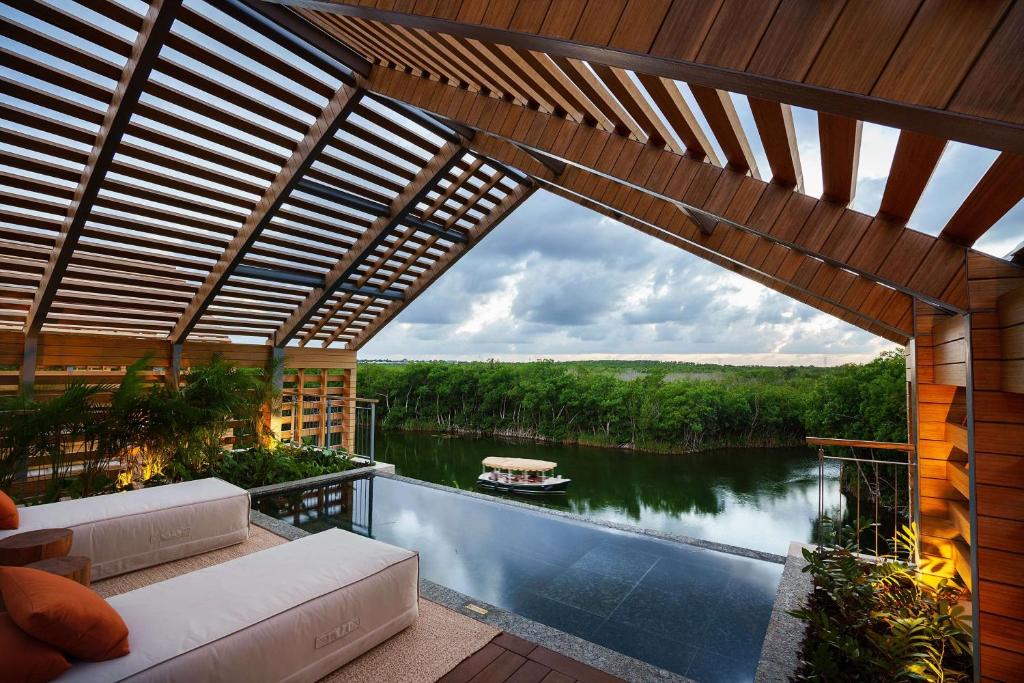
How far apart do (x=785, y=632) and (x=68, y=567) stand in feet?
10.7

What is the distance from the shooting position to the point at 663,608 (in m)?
2.77

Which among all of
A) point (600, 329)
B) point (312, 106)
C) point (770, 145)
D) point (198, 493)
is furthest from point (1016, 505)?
point (600, 329)

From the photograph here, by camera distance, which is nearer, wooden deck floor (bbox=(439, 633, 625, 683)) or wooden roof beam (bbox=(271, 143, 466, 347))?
wooden deck floor (bbox=(439, 633, 625, 683))

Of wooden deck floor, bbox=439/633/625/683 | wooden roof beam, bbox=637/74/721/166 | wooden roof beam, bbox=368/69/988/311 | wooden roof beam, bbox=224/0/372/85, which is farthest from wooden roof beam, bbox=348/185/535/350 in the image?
wooden deck floor, bbox=439/633/625/683

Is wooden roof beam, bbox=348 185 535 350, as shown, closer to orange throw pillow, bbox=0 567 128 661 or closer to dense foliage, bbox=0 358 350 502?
dense foliage, bbox=0 358 350 502

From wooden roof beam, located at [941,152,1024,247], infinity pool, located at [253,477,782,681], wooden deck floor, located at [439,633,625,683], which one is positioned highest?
wooden roof beam, located at [941,152,1024,247]

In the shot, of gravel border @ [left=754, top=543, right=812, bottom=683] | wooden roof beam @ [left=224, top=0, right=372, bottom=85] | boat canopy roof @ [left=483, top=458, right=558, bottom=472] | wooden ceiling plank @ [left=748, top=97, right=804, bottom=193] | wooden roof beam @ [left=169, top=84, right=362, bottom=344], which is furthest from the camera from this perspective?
boat canopy roof @ [left=483, top=458, right=558, bottom=472]

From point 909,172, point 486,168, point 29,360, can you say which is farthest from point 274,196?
point 909,172

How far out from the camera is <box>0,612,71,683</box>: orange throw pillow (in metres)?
1.41

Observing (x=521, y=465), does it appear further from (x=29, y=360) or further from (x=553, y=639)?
(x=553, y=639)

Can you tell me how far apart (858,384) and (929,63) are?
14.1 m

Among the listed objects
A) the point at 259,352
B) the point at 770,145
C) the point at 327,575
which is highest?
the point at 770,145

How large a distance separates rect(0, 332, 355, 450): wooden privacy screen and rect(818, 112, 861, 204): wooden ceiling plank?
230 inches

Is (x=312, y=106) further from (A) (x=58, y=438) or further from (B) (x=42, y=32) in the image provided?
(A) (x=58, y=438)
